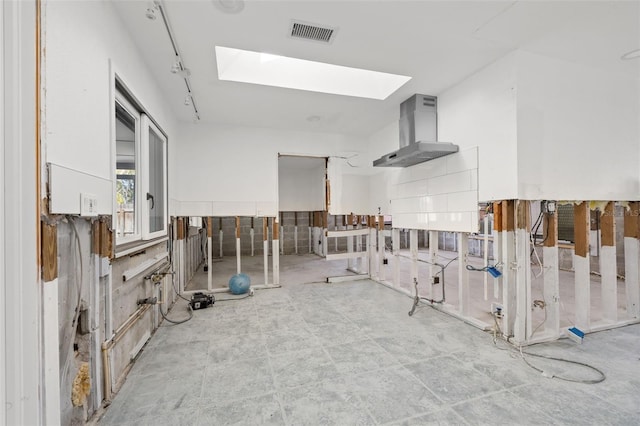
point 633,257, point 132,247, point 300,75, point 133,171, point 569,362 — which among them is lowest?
point 569,362

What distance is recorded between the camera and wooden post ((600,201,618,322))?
3.00 m

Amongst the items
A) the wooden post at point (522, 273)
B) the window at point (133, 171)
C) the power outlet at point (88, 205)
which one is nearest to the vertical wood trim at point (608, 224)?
the wooden post at point (522, 273)

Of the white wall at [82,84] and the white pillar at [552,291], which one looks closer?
the white wall at [82,84]

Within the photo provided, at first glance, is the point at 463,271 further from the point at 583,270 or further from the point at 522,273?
the point at 583,270

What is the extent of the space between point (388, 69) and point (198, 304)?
11.6 ft

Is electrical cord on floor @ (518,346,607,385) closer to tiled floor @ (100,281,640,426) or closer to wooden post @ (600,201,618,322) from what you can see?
tiled floor @ (100,281,640,426)

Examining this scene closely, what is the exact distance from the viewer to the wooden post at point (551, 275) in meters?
2.70

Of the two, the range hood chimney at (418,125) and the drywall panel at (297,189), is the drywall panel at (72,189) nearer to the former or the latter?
the range hood chimney at (418,125)

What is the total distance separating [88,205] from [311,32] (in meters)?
2.00

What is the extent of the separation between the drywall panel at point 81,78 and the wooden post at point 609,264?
4.62 meters

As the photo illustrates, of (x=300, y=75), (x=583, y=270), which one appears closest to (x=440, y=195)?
(x=583, y=270)

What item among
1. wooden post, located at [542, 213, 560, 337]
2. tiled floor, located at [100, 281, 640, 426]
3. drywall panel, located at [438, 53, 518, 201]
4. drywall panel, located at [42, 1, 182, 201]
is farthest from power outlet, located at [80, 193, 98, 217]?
wooden post, located at [542, 213, 560, 337]

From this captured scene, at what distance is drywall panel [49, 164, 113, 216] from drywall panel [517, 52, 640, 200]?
3.20 m

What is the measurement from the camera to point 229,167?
446cm
